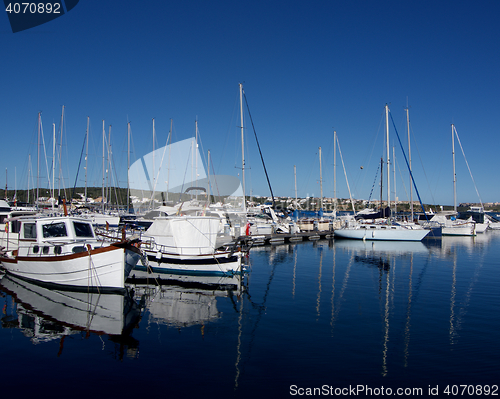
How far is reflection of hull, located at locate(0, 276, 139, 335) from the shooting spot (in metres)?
12.2


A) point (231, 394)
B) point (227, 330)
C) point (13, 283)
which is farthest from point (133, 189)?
point (231, 394)

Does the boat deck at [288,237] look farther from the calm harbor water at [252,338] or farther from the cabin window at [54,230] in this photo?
the cabin window at [54,230]

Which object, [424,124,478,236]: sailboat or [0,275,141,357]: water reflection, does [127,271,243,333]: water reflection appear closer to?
[0,275,141,357]: water reflection

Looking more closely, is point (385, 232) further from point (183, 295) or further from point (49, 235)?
point (49, 235)

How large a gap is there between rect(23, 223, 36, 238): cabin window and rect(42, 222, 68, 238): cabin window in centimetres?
84

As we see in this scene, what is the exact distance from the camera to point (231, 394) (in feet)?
24.7

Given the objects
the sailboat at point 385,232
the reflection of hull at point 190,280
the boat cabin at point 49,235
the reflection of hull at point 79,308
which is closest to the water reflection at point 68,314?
the reflection of hull at point 79,308

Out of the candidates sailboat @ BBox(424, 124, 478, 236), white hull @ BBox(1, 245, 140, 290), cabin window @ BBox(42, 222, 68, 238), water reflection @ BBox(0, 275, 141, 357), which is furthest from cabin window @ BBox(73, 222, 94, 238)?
sailboat @ BBox(424, 124, 478, 236)

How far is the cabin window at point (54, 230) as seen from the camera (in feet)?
59.7

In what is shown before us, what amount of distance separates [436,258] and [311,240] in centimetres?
1918

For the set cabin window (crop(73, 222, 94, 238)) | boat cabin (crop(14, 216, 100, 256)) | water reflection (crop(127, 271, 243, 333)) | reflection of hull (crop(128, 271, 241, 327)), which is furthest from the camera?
cabin window (crop(73, 222, 94, 238))

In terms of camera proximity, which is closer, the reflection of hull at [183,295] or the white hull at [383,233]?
the reflection of hull at [183,295]

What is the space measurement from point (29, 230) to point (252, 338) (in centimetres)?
1492

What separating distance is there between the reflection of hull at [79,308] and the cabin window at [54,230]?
2.82 metres
